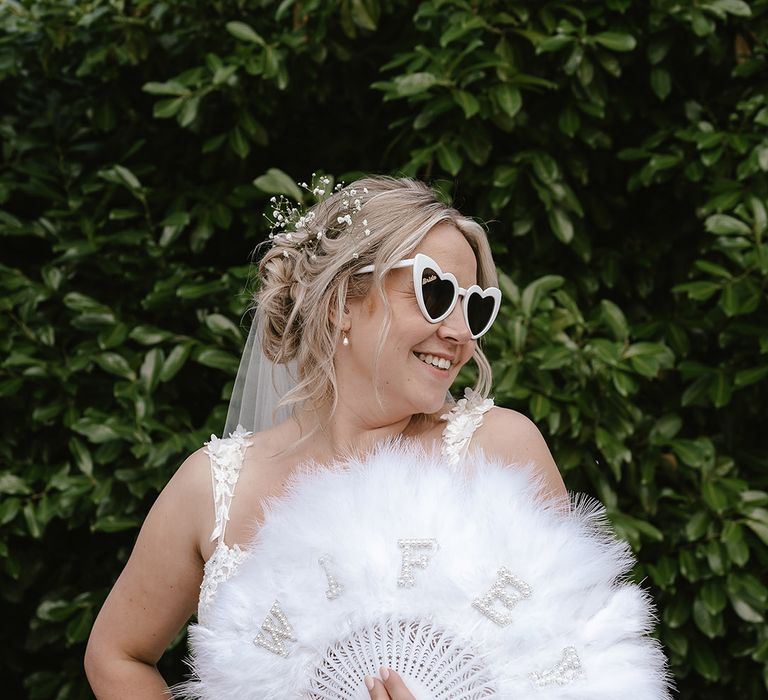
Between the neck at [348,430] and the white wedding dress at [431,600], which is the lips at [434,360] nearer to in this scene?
the neck at [348,430]

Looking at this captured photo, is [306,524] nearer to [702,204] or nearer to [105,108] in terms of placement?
[702,204]

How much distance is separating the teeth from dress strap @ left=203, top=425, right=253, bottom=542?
20.1 inches

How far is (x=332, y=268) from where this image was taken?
2141 millimetres

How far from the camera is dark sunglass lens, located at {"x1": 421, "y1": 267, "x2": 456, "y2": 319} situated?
2.03 m

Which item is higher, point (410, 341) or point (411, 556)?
point (410, 341)

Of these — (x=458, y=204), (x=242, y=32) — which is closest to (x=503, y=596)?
(x=458, y=204)

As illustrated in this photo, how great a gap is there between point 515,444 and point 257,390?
76 cm

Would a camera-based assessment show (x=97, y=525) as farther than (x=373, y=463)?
Yes

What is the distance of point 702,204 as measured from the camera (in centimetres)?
336

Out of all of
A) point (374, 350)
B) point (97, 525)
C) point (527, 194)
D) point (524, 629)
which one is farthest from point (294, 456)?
point (527, 194)

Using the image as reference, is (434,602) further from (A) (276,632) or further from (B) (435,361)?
(B) (435,361)

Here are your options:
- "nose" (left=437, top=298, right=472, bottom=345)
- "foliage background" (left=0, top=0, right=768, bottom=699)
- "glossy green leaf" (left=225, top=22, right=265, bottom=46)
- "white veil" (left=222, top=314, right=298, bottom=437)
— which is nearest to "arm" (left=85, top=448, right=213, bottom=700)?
"white veil" (left=222, top=314, right=298, bottom=437)

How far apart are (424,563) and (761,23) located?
94.3 inches

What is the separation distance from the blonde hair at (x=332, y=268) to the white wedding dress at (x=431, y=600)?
1.26ft
